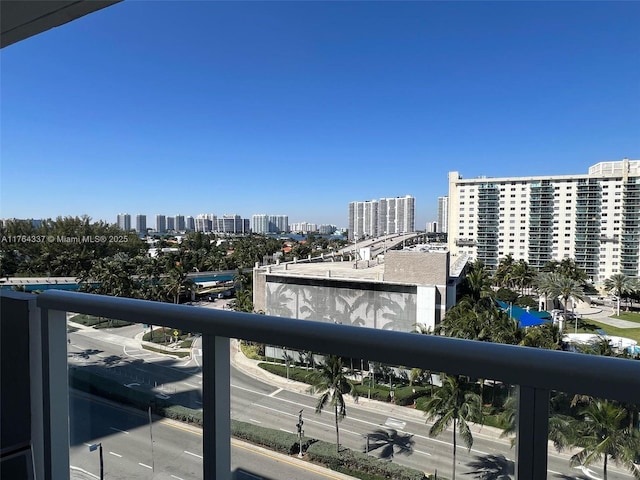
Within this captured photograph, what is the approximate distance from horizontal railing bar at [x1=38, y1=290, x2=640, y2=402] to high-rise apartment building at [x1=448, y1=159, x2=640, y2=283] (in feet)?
127

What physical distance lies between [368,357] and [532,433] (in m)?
→ 0.23

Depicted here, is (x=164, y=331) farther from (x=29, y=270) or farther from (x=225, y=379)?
(x=29, y=270)

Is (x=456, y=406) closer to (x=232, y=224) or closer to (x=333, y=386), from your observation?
(x=333, y=386)

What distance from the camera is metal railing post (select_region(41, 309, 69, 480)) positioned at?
101 centimetres

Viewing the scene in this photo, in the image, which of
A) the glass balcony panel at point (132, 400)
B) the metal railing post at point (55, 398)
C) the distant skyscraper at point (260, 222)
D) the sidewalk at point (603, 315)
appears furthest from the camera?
the distant skyscraper at point (260, 222)

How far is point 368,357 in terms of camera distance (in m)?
0.55

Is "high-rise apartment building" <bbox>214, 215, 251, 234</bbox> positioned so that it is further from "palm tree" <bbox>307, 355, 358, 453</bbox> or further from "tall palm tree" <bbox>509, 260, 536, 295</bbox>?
"palm tree" <bbox>307, 355, 358, 453</bbox>

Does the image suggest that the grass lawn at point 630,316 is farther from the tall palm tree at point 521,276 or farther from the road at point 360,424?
the road at point 360,424

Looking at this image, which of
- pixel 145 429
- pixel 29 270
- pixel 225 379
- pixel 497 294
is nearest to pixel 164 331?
pixel 225 379

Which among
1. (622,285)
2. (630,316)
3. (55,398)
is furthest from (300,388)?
(622,285)

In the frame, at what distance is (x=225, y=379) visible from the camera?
2.39 feet

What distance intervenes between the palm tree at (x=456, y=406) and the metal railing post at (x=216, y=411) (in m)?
0.39

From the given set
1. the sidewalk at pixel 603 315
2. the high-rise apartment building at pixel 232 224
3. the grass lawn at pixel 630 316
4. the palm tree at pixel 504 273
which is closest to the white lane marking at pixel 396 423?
the sidewalk at pixel 603 315

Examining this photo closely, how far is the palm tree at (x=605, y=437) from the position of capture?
1.43 feet
